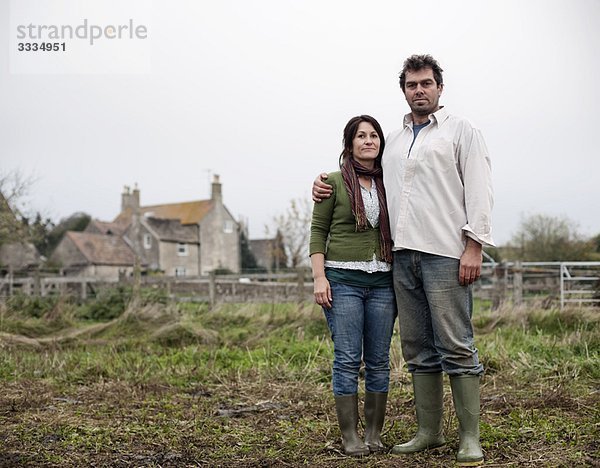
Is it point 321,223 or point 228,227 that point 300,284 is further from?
point 228,227

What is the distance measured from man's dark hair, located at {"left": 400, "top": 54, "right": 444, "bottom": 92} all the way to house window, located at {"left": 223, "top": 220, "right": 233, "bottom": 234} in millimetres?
37672

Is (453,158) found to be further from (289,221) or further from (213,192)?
(213,192)

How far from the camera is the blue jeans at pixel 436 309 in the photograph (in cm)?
310

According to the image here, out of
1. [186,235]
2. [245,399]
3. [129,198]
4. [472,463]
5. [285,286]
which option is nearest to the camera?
[472,463]

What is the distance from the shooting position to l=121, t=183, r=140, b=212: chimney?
41.0 meters

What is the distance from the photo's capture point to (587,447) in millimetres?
3213

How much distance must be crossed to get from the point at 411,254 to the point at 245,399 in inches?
85.7

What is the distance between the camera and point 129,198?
4391 cm

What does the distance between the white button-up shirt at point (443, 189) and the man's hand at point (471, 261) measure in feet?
0.15

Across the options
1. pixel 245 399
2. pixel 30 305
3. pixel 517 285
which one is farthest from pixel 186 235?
→ pixel 245 399

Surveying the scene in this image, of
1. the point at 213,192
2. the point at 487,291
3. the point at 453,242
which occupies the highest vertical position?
the point at 213,192

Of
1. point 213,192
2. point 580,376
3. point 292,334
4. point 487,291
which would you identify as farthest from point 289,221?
point 580,376

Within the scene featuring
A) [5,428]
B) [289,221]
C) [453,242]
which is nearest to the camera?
[453,242]

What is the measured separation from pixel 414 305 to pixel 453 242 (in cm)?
39
